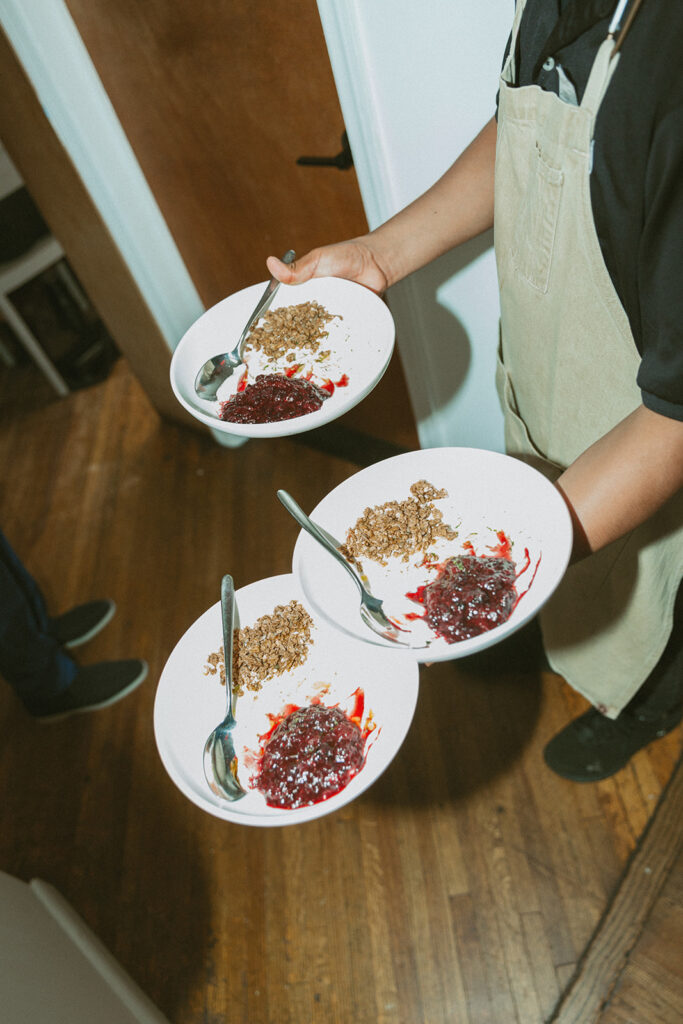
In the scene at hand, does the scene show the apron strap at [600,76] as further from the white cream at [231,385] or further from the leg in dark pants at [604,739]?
the leg in dark pants at [604,739]

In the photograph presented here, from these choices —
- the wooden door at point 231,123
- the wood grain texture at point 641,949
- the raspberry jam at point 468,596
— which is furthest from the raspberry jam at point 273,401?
the wood grain texture at point 641,949

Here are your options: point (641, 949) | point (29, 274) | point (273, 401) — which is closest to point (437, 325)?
point (273, 401)

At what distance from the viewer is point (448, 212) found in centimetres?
98

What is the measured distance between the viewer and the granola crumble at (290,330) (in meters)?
0.79

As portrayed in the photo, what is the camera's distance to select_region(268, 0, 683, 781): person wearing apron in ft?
2.22

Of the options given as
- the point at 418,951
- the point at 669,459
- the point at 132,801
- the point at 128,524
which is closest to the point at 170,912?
the point at 132,801

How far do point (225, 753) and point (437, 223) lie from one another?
77cm

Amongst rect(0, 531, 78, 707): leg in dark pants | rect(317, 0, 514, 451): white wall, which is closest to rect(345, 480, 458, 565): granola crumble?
rect(317, 0, 514, 451): white wall

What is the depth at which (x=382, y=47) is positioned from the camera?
47.1 inches

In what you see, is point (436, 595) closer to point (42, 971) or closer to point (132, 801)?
point (42, 971)

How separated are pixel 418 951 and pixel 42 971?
0.77 m

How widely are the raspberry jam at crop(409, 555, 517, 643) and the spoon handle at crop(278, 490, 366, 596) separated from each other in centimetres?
6

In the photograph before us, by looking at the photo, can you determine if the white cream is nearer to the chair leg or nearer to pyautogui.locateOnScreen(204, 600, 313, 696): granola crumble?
pyautogui.locateOnScreen(204, 600, 313, 696): granola crumble

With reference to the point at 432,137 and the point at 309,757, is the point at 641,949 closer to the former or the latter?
the point at 309,757
